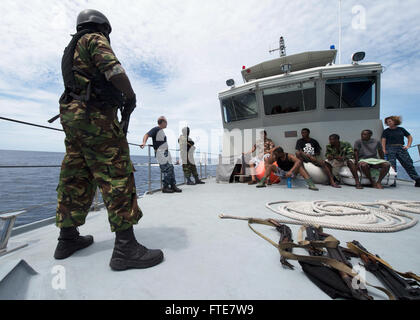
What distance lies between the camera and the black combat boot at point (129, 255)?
994mm

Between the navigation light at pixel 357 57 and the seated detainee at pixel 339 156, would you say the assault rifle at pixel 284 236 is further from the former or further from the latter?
the navigation light at pixel 357 57

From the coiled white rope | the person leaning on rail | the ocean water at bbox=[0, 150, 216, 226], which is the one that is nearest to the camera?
the coiled white rope

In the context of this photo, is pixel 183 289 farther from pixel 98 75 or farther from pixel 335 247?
pixel 98 75

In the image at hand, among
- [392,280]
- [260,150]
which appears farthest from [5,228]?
[260,150]

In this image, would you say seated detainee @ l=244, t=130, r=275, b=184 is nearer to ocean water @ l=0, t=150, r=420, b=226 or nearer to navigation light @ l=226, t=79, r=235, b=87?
navigation light @ l=226, t=79, r=235, b=87

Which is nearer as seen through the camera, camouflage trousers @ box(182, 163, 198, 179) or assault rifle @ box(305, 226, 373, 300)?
assault rifle @ box(305, 226, 373, 300)

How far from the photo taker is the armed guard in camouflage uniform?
1.02 metres

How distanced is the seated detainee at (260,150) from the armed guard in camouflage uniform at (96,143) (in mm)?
3280

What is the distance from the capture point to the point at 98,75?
42.8 inches

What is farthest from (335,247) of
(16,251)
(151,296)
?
(16,251)

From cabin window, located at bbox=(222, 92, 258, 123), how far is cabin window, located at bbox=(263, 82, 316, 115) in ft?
1.08

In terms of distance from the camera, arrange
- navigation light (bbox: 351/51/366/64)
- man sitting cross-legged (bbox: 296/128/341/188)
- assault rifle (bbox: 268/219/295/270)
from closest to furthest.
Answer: assault rifle (bbox: 268/219/295/270) → man sitting cross-legged (bbox: 296/128/341/188) → navigation light (bbox: 351/51/366/64)

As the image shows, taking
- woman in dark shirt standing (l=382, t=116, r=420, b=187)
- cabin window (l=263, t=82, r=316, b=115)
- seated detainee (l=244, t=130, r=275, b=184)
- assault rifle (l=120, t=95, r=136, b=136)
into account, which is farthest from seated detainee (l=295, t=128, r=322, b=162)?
assault rifle (l=120, t=95, r=136, b=136)

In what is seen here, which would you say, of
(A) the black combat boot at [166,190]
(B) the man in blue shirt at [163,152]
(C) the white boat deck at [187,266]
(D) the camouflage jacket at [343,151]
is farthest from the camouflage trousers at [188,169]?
(D) the camouflage jacket at [343,151]
